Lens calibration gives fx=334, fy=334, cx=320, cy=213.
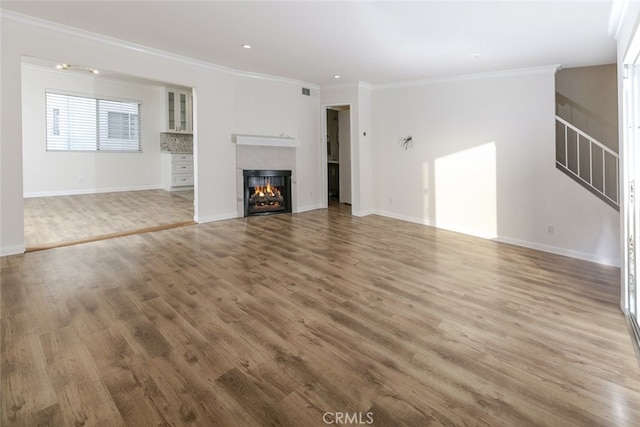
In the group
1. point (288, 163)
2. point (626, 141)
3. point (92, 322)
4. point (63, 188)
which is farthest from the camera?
point (63, 188)

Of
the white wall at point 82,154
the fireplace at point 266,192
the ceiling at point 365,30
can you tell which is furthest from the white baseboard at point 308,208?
the white wall at point 82,154

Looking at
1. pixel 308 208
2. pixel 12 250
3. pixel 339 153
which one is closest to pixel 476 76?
pixel 339 153

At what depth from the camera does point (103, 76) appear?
7906mm

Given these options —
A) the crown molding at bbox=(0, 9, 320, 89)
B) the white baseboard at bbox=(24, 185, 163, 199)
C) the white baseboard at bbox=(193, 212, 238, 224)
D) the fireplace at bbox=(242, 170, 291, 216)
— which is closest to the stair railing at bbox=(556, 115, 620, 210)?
the fireplace at bbox=(242, 170, 291, 216)

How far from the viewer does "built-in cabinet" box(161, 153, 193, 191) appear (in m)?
8.99

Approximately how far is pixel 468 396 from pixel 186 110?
9.40m

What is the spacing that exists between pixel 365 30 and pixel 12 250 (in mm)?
4613

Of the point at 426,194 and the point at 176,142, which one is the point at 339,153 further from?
the point at 176,142

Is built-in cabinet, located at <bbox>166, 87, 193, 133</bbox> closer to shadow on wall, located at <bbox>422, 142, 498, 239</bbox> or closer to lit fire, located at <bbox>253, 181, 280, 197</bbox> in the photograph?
lit fire, located at <bbox>253, 181, 280, 197</bbox>

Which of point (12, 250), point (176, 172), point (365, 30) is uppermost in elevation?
point (365, 30)

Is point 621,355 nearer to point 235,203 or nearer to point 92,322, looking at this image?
point 92,322

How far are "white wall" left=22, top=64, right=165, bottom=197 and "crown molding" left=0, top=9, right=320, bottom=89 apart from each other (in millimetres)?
4270

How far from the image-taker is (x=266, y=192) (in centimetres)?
650

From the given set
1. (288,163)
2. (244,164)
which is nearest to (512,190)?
(288,163)
